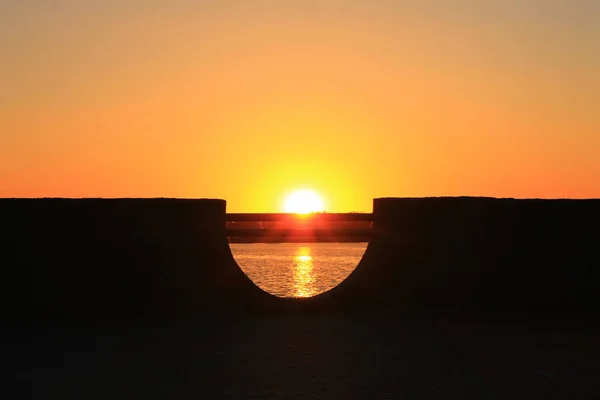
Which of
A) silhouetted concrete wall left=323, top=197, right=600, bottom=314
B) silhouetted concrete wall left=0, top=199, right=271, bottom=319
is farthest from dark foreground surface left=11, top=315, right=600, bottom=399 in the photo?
silhouetted concrete wall left=323, top=197, right=600, bottom=314

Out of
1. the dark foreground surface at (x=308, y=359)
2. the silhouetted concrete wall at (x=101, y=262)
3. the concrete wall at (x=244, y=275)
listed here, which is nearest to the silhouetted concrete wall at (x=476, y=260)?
the concrete wall at (x=244, y=275)

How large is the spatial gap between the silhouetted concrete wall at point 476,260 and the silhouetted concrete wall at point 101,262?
203 cm

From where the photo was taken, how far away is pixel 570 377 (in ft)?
25.5

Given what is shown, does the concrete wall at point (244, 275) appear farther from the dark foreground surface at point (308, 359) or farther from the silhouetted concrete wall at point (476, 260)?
the dark foreground surface at point (308, 359)

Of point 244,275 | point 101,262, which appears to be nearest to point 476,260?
point 244,275

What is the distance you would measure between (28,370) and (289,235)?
738cm

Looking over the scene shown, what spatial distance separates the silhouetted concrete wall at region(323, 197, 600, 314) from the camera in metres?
12.1

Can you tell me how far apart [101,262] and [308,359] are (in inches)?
161

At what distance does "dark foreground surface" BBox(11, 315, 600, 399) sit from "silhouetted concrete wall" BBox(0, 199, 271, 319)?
60 centimetres

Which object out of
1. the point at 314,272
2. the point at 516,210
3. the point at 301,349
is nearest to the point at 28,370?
the point at 301,349

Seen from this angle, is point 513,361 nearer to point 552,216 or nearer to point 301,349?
point 301,349

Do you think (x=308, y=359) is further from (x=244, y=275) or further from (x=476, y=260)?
(x=476, y=260)

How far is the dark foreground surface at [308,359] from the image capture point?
7152mm

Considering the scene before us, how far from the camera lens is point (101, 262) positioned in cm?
1148
